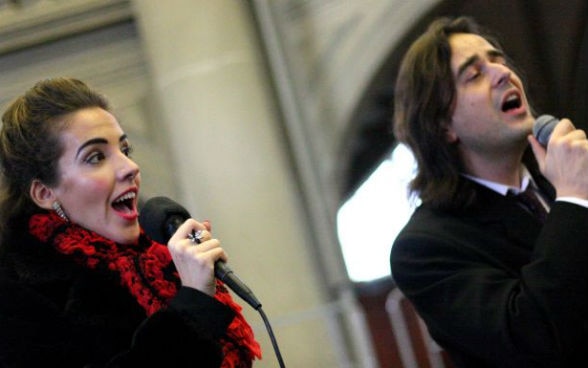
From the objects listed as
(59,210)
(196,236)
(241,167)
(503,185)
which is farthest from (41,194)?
(241,167)

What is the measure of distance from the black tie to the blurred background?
2189 mm

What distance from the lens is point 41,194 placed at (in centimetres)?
203

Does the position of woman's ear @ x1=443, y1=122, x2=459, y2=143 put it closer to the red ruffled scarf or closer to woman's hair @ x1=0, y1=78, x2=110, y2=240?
the red ruffled scarf

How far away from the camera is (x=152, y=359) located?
1798mm

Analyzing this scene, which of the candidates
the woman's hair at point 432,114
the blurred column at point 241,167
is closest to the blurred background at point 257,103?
the blurred column at point 241,167

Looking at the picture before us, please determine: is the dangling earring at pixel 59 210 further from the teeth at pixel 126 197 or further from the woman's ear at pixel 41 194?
the teeth at pixel 126 197

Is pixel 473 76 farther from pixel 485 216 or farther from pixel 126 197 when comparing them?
pixel 126 197

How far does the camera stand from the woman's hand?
1.79 metres

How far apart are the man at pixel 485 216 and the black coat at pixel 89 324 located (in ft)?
1.62

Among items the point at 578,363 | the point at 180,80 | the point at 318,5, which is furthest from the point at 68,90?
the point at 318,5

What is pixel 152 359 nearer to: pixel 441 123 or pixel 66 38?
pixel 441 123

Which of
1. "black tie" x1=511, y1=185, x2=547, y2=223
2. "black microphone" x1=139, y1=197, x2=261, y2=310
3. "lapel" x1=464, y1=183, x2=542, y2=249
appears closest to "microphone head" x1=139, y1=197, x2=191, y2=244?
"black microphone" x1=139, y1=197, x2=261, y2=310

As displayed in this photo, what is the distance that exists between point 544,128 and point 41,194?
101 centimetres

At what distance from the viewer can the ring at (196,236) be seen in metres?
1.81
